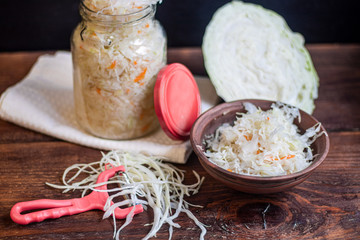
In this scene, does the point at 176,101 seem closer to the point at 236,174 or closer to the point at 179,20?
the point at 236,174

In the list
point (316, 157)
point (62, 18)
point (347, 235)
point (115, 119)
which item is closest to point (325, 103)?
point (316, 157)

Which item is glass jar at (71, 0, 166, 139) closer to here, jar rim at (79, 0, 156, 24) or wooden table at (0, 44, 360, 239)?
jar rim at (79, 0, 156, 24)

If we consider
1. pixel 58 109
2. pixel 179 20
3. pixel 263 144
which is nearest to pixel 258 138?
pixel 263 144

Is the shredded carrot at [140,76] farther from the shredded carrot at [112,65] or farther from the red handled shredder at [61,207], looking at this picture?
the red handled shredder at [61,207]

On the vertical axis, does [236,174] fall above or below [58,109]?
above

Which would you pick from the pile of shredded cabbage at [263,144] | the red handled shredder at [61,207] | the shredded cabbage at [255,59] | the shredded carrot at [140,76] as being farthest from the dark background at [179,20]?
the red handled shredder at [61,207]

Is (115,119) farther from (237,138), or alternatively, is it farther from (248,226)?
(248,226)
